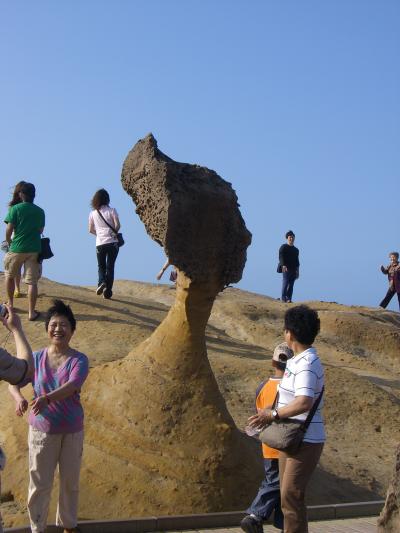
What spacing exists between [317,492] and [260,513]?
1707 millimetres

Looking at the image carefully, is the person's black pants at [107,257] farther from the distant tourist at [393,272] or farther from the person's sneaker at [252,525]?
the distant tourist at [393,272]

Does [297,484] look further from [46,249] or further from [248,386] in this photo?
[46,249]

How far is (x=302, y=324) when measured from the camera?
182 inches

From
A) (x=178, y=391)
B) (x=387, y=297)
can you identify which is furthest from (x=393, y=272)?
(x=178, y=391)

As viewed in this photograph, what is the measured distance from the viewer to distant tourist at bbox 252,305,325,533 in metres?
4.38

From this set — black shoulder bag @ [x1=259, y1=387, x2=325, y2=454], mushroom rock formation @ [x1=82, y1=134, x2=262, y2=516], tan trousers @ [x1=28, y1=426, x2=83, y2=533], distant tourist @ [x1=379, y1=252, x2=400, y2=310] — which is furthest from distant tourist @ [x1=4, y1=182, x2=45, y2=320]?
distant tourist @ [x1=379, y1=252, x2=400, y2=310]

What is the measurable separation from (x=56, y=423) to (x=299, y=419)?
1.48 metres

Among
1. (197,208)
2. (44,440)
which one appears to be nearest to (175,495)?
(44,440)

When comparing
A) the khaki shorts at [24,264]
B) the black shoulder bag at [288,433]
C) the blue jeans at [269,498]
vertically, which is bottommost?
the blue jeans at [269,498]

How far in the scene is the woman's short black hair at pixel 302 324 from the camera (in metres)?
4.61

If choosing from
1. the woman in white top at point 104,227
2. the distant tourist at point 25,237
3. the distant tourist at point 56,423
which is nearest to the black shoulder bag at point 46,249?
the distant tourist at point 25,237

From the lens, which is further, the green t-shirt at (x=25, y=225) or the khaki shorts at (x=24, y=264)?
the khaki shorts at (x=24, y=264)

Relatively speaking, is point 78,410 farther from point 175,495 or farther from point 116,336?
point 116,336

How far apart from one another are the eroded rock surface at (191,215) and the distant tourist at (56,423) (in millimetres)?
1554
